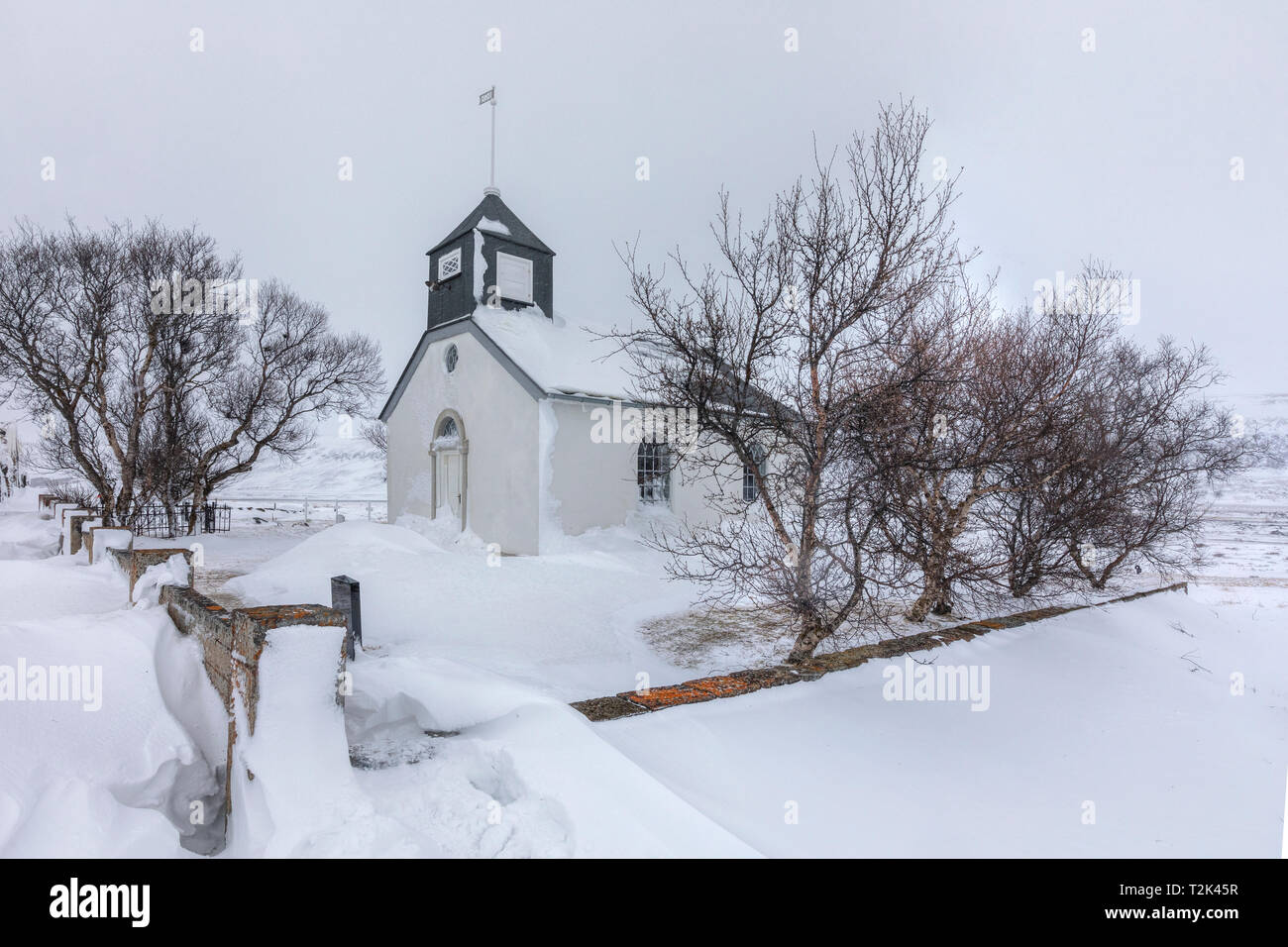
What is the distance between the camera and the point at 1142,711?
5.71 m

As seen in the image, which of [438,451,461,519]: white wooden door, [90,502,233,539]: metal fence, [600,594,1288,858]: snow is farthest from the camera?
[90,502,233,539]: metal fence

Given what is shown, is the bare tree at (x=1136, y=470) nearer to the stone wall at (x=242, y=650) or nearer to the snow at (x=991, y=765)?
the snow at (x=991, y=765)

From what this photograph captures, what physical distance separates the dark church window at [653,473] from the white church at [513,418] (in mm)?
33

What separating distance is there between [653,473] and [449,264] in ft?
23.7

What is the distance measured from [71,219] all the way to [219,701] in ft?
61.6

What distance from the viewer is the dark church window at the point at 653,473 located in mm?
15492

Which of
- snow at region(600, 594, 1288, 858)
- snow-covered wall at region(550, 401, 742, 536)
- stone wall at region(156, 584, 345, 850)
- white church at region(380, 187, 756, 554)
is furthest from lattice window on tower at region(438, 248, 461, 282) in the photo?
snow at region(600, 594, 1288, 858)

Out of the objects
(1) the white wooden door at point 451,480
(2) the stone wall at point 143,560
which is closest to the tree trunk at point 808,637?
(2) the stone wall at point 143,560

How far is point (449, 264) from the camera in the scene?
1652 cm

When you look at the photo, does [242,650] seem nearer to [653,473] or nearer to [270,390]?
[653,473]

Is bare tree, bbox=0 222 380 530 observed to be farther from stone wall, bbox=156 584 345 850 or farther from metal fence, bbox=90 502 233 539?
stone wall, bbox=156 584 345 850

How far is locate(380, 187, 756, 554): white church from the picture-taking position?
546 inches

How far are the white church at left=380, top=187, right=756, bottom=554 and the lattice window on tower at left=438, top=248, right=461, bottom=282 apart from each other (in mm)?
47
